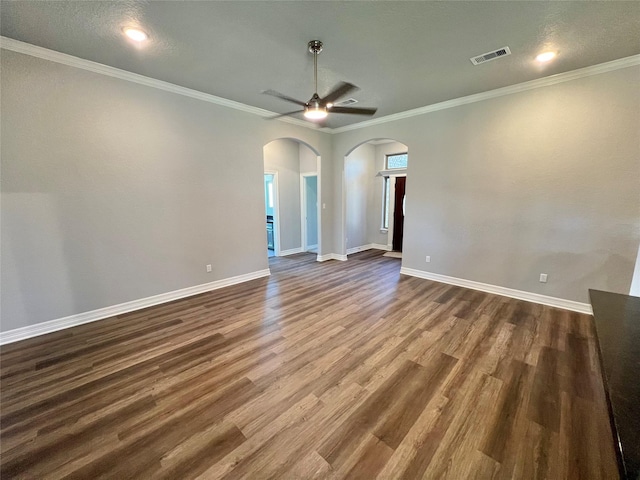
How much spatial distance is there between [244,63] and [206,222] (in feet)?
7.48

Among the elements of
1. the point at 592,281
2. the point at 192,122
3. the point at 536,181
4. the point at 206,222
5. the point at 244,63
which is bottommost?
the point at 592,281

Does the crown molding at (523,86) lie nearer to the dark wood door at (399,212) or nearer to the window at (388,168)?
the window at (388,168)

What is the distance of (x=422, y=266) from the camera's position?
15.7 feet

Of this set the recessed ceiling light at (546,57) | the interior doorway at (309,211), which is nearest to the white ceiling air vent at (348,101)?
the recessed ceiling light at (546,57)

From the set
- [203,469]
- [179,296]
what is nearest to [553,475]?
[203,469]

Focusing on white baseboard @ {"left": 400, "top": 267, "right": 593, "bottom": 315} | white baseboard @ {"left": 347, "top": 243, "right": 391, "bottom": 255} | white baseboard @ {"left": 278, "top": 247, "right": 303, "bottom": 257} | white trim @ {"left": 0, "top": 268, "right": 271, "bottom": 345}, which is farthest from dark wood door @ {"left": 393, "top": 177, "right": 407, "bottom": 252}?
white trim @ {"left": 0, "top": 268, "right": 271, "bottom": 345}

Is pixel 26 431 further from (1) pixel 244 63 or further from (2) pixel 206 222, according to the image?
(1) pixel 244 63

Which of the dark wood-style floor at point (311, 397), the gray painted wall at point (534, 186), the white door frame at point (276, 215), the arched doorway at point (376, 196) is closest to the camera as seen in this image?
the dark wood-style floor at point (311, 397)

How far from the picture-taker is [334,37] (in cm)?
246

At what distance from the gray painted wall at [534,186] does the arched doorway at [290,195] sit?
9.61 feet

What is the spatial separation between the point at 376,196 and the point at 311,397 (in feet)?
21.0

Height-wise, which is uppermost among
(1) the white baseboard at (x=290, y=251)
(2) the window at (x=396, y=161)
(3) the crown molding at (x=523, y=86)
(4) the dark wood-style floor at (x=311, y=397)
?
(3) the crown molding at (x=523, y=86)

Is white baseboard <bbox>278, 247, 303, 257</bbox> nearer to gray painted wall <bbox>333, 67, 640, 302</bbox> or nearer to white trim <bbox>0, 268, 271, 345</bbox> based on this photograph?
white trim <bbox>0, 268, 271, 345</bbox>

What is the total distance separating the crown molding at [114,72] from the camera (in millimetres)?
2523
